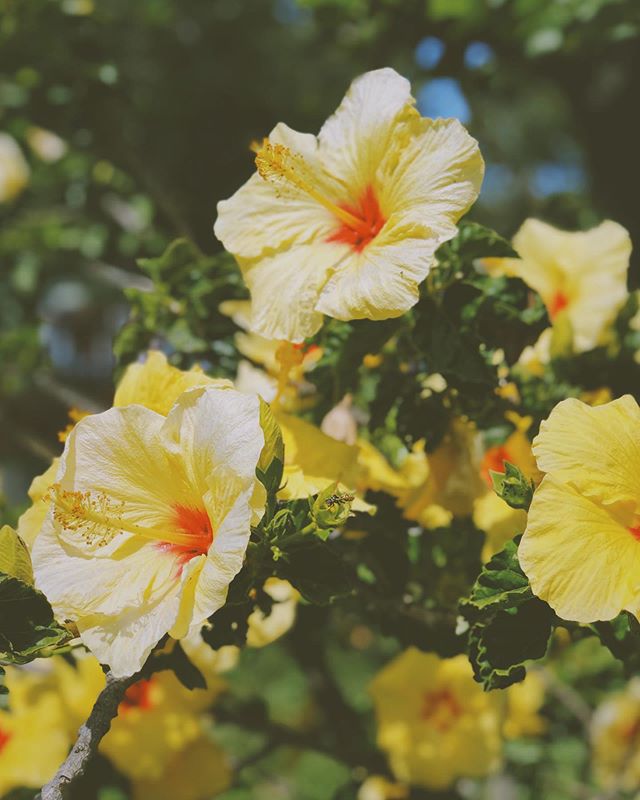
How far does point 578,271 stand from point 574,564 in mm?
842

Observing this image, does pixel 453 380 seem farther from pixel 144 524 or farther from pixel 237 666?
pixel 237 666

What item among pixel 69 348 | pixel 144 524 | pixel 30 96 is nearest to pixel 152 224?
pixel 30 96

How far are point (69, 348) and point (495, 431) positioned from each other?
309 inches

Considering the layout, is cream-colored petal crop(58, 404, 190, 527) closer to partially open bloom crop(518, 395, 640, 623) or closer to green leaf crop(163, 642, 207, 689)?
green leaf crop(163, 642, 207, 689)

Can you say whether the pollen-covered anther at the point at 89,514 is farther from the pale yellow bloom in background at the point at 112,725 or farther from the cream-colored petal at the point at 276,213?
the pale yellow bloom in background at the point at 112,725

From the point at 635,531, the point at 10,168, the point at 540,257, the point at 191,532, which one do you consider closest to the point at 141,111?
the point at 10,168

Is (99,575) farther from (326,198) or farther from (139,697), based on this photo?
(139,697)

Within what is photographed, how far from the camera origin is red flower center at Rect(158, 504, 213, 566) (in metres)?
1.16

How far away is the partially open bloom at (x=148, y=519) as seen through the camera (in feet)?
3.45

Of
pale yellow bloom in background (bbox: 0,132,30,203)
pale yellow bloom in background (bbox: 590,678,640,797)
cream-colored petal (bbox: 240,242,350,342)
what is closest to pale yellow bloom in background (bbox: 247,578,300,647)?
cream-colored petal (bbox: 240,242,350,342)

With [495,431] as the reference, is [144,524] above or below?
above

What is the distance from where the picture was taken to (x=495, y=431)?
1.57 m

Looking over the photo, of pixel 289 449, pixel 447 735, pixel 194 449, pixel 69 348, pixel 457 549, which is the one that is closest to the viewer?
pixel 194 449

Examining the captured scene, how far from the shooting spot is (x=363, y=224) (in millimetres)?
1332
